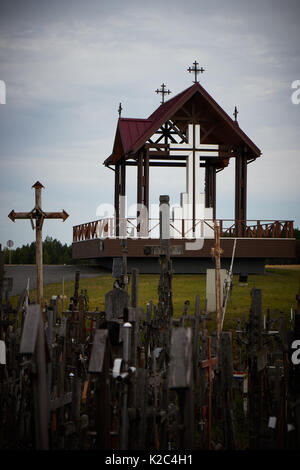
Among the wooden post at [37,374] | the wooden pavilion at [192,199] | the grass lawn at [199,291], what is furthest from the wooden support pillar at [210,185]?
the wooden post at [37,374]

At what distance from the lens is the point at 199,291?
17828 mm

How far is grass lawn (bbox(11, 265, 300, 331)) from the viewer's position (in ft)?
50.3

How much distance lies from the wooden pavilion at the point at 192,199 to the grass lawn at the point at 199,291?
1.02m

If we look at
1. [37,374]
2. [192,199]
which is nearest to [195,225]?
[192,199]

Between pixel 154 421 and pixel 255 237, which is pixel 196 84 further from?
pixel 154 421

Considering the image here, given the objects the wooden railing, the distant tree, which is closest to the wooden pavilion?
the wooden railing

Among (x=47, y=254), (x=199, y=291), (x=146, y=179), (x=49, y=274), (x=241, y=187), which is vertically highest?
(x=146, y=179)

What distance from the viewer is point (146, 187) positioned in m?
23.0

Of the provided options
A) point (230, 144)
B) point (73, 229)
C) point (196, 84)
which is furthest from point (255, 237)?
point (73, 229)

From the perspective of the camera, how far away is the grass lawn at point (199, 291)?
1532cm

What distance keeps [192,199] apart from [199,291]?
21.7 ft

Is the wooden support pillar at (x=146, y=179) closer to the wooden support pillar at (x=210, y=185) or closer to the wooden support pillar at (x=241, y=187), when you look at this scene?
the wooden support pillar at (x=241, y=187)

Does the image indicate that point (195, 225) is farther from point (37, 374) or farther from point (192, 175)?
point (37, 374)

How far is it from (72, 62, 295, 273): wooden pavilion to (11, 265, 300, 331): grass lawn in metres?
1.02
